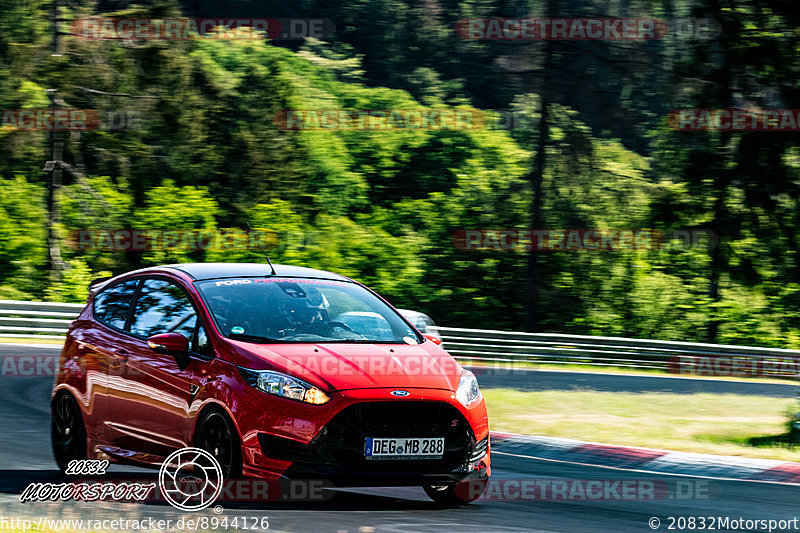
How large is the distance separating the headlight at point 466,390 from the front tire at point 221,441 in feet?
4.81

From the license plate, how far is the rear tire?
2.25 feet

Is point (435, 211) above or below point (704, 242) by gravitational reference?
below

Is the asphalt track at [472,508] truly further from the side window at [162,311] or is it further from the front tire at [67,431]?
the side window at [162,311]

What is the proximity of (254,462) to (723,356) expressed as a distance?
21016 mm

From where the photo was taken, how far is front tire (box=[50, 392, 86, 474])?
8672 mm

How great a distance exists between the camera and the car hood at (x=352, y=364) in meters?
6.97

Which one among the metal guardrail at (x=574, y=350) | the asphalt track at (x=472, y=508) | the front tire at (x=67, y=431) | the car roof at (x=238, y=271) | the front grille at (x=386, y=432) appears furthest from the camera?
the metal guardrail at (x=574, y=350)

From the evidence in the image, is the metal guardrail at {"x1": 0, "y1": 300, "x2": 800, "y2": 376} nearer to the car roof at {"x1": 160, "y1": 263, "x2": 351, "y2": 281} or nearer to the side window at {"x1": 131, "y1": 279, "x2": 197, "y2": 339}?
the car roof at {"x1": 160, "y1": 263, "x2": 351, "y2": 281}

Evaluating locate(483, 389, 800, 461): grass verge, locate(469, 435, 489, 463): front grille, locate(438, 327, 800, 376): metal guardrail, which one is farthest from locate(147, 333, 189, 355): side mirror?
locate(438, 327, 800, 376): metal guardrail

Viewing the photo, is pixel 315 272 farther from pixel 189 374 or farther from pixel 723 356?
pixel 723 356

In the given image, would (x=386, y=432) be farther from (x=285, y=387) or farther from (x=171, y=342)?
(x=171, y=342)

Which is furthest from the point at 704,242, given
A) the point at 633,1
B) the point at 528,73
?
the point at 528,73

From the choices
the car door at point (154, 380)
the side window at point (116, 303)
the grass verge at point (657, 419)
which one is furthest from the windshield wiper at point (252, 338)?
the grass verge at point (657, 419)

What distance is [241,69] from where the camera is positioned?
192 ft
